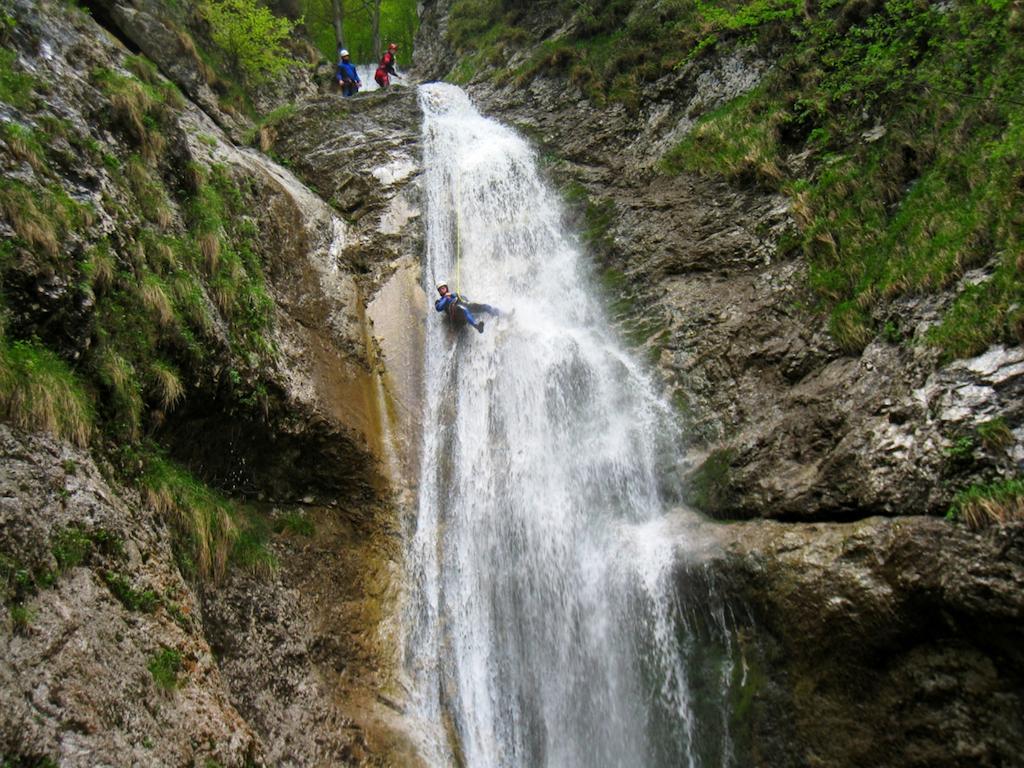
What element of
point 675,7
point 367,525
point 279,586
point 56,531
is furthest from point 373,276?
point 675,7

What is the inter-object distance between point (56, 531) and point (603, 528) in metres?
6.57

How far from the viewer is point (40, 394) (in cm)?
532

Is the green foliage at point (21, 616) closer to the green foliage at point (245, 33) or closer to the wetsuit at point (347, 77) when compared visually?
the green foliage at point (245, 33)

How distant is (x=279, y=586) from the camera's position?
7.82 m

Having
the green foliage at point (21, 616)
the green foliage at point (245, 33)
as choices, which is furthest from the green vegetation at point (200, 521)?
the green foliage at point (245, 33)

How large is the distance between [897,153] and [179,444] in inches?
434

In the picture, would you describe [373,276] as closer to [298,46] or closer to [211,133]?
[211,133]

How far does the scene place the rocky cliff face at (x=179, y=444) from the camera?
15.5 feet

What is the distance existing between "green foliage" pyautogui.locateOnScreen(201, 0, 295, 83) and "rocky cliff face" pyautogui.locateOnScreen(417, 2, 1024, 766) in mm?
12209

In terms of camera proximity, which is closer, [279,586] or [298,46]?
[279,586]

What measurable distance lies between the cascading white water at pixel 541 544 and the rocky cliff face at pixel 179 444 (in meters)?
0.67

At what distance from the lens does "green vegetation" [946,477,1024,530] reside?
5551mm

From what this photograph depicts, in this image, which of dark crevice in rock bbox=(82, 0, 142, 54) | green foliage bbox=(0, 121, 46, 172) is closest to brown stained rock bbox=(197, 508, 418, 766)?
green foliage bbox=(0, 121, 46, 172)

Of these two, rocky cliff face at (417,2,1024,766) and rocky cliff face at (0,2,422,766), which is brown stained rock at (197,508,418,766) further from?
rocky cliff face at (417,2,1024,766)
